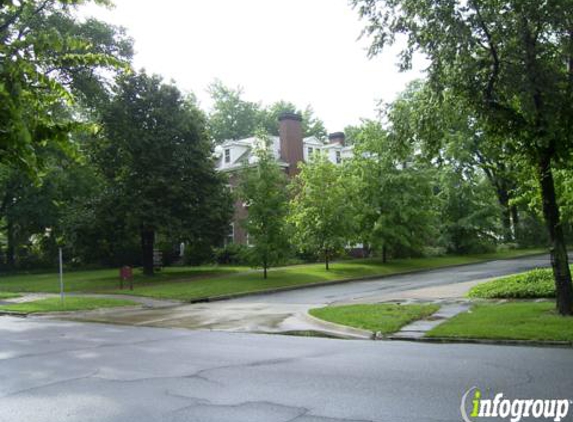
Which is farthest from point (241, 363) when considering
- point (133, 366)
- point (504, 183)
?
point (504, 183)

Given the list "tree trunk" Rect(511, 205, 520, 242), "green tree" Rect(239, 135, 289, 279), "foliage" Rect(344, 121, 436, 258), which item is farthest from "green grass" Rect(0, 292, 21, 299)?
"tree trunk" Rect(511, 205, 520, 242)

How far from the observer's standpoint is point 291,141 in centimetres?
4566

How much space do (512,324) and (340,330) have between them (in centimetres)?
352

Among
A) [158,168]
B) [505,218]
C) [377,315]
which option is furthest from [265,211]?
[505,218]

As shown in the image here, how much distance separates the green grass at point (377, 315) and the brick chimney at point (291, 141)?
30.1 m

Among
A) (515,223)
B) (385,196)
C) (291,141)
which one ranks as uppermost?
(291,141)

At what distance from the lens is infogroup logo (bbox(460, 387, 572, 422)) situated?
5.87 m

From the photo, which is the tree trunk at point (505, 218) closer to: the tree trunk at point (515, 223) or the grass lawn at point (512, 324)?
the tree trunk at point (515, 223)

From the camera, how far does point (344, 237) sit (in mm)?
32219

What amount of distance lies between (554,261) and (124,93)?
25486 millimetres

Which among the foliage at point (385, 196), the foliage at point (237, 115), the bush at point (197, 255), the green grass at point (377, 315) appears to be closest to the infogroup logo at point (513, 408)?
the green grass at point (377, 315)

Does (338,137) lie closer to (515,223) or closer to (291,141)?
(291,141)

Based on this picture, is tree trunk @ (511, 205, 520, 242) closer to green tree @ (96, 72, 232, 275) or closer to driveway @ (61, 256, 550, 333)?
driveway @ (61, 256, 550, 333)

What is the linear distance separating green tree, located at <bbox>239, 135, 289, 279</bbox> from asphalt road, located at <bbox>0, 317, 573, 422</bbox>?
51.0 feet
